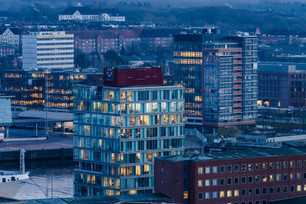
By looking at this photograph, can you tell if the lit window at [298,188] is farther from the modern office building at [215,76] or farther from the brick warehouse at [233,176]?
the modern office building at [215,76]

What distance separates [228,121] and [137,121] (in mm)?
61651

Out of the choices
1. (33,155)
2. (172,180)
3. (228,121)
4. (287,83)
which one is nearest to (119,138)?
(172,180)

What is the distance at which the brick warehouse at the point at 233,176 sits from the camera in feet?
281

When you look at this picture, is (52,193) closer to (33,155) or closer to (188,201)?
(188,201)

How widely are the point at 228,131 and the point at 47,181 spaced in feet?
139

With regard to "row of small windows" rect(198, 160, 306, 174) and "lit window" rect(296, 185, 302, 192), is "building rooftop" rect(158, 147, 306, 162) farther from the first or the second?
"lit window" rect(296, 185, 302, 192)

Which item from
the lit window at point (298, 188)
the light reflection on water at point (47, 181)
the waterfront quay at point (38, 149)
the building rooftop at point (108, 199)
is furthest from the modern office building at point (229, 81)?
the building rooftop at point (108, 199)

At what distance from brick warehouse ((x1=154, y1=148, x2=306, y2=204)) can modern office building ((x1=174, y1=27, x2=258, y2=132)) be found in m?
62.6

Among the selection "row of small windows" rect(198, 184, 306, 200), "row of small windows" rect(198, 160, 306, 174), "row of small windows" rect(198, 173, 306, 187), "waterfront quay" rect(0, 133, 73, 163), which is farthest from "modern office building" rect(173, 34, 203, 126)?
"row of small windows" rect(198, 184, 306, 200)

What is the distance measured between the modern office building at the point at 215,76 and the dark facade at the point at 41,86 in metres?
17.2

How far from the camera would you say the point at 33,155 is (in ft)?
442

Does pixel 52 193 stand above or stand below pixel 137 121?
below

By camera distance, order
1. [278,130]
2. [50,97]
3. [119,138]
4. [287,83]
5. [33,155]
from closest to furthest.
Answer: [119,138], [33,155], [278,130], [50,97], [287,83]

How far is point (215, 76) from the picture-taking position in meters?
154
